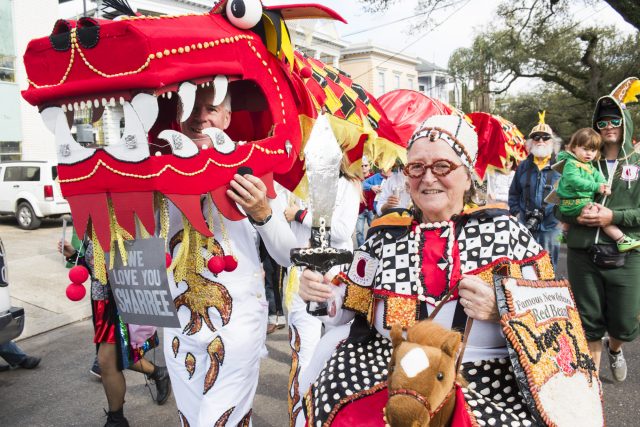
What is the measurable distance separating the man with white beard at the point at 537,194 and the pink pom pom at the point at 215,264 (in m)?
4.53

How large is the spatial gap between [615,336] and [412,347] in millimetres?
3212

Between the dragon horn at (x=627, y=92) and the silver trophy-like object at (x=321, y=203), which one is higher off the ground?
the dragon horn at (x=627, y=92)

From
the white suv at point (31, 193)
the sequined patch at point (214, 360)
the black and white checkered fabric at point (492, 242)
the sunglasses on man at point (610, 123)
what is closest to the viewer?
the black and white checkered fabric at point (492, 242)

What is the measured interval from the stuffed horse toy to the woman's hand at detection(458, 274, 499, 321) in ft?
0.93

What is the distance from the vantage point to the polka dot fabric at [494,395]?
1454 millimetres

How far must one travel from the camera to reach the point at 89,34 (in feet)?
5.27

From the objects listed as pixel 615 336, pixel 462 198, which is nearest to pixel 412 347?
pixel 462 198

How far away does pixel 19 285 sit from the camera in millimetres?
6727

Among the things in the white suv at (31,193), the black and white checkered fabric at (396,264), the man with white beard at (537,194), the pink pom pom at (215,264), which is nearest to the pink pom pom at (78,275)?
the pink pom pom at (215,264)

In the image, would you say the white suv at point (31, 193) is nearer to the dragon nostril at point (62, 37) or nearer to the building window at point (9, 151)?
the building window at point (9, 151)

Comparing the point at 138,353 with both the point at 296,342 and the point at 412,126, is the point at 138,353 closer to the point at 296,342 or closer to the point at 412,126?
the point at 296,342

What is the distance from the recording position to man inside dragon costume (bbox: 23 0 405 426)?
5.38 feet

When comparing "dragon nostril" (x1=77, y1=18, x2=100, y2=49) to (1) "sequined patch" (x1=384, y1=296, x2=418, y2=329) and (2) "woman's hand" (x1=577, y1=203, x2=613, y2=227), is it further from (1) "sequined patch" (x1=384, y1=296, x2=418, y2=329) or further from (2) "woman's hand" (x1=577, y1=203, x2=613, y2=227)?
(2) "woman's hand" (x1=577, y1=203, x2=613, y2=227)

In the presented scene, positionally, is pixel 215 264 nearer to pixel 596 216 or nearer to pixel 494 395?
pixel 494 395
